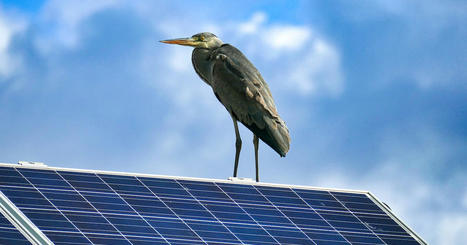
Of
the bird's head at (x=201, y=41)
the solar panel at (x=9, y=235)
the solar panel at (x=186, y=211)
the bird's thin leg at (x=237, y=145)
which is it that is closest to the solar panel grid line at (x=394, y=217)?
the solar panel at (x=186, y=211)

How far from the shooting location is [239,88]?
3038cm

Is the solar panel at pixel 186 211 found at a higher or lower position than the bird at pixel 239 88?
lower

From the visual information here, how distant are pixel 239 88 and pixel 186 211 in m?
5.98

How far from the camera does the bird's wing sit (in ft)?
97.9

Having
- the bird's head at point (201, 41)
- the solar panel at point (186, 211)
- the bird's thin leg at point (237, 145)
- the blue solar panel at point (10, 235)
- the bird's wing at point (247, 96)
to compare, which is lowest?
the blue solar panel at point (10, 235)

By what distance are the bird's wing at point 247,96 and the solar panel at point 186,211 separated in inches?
107

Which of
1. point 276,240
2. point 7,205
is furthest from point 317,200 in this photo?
point 7,205

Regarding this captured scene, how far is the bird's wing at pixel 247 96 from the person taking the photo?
29828 millimetres

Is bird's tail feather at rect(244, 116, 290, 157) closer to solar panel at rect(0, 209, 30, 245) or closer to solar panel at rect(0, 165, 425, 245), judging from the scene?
solar panel at rect(0, 165, 425, 245)

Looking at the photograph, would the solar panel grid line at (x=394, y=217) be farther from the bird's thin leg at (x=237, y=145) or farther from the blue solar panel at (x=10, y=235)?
the blue solar panel at (x=10, y=235)

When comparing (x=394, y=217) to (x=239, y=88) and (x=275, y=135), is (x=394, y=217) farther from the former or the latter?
(x=239, y=88)

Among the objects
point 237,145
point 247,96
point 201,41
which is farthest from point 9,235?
point 201,41

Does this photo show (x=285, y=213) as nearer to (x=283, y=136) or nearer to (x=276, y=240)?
(x=276, y=240)

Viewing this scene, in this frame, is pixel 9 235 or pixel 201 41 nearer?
pixel 9 235
